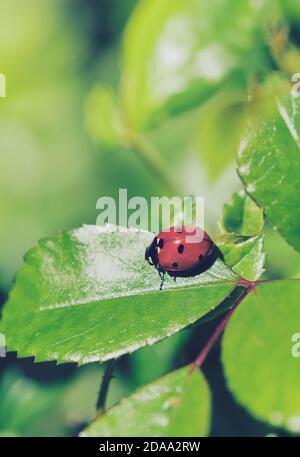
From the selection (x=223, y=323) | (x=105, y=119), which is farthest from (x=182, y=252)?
(x=105, y=119)

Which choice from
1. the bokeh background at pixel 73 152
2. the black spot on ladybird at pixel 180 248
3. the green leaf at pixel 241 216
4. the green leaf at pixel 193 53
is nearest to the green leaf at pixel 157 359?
the bokeh background at pixel 73 152

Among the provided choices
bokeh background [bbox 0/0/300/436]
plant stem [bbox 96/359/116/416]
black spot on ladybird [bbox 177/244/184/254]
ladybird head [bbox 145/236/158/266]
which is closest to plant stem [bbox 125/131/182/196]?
bokeh background [bbox 0/0/300/436]

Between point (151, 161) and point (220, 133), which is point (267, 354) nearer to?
point (220, 133)

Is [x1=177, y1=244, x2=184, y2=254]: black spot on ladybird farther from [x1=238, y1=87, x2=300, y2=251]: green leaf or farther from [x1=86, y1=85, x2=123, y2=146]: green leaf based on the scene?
[x1=86, y1=85, x2=123, y2=146]: green leaf

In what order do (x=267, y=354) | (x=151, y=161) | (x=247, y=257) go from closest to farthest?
(x=267, y=354), (x=247, y=257), (x=151, y=161)

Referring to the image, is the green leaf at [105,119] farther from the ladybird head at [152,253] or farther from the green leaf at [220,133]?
the ladybird head at [152,253]

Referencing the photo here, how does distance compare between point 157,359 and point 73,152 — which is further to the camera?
point 73,152
